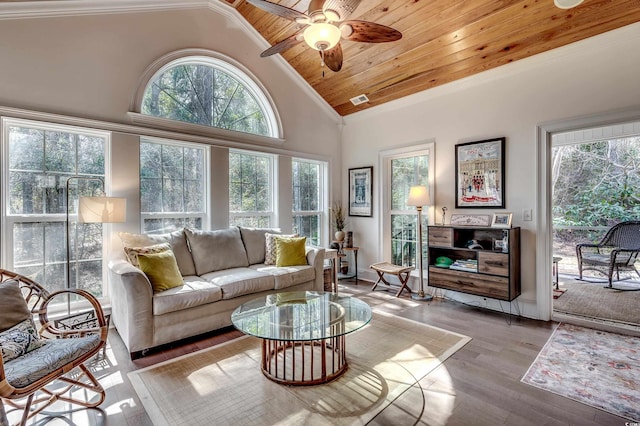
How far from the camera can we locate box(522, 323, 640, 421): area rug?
2.02m

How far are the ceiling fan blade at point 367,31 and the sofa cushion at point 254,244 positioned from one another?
8.53 feet

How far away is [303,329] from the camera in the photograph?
2.15 meters

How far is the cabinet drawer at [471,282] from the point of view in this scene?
134 inches

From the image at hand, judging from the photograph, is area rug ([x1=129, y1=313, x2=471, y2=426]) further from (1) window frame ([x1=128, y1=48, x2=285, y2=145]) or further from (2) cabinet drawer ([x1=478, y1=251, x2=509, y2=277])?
(1) window frame ([x1=128, y1=48, x2=285, y2=145])

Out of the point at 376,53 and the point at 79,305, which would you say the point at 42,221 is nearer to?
the point at 79,305

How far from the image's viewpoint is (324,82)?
491 cm

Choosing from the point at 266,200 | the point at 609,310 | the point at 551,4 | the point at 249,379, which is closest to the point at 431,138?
the point at 551,4

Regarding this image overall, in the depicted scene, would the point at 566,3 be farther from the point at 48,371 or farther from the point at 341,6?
the point at 48,371

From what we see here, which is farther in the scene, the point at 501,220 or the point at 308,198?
the point at 308,198

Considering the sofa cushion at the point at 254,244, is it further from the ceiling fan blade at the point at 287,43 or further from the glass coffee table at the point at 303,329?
the ceiling fan blade at the point at 287,43

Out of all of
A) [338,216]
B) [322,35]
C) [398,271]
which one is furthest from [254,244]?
[322,35]

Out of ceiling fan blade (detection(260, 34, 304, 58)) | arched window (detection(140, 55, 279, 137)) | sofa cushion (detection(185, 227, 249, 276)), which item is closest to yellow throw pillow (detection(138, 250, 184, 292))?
sofa cushion (detection(185, 227, 249, 276))

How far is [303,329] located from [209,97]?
10.9 ft

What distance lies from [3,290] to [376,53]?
170 inches
